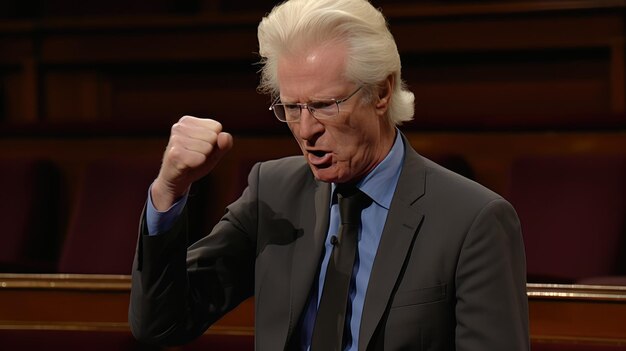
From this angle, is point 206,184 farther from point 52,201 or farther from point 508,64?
point 508,64

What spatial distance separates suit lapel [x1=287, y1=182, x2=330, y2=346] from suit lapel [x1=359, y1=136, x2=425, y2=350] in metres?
0.04

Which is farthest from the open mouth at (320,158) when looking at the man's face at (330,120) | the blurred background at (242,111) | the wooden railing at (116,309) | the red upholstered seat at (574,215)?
the red upholstered seat at (574,215)

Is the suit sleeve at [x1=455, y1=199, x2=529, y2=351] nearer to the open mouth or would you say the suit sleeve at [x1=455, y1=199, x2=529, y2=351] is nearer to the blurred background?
the open mouth

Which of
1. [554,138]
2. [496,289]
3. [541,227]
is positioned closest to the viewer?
[496,289]

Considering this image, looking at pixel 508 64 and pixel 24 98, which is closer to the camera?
pixel 508 64

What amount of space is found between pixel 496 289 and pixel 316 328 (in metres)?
0.11

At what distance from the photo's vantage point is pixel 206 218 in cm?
119

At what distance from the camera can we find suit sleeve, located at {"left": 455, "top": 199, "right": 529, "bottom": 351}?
50cm

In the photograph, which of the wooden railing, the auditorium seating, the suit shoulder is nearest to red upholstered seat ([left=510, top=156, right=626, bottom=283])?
the wooden railing

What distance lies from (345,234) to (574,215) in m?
0.53

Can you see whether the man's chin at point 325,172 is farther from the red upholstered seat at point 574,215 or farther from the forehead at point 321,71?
the red upholstered seat at point 574,215

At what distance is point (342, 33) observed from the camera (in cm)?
51

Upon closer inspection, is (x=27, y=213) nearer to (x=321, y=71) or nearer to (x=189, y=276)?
(x=189, y=276)

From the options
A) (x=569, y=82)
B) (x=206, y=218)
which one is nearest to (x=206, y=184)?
(x=206, y=218)
